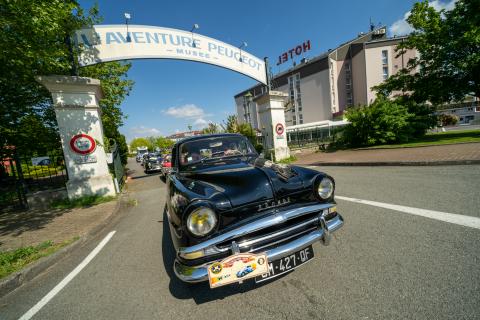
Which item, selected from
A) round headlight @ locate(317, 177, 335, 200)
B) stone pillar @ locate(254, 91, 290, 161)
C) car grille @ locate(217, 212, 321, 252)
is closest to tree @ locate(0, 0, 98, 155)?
car grille @ locate(217, 212, 321, 252)

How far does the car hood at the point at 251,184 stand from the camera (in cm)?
207

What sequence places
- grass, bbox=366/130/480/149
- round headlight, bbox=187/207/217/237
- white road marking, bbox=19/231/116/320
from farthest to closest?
grass, bbox=366/130/480/149
white road marking, bbox=19/231/116/320
round headlight, bbox=187/207/217/237

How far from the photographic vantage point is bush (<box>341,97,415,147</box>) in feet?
41.2

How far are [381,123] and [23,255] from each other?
15833mm

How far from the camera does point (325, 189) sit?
2.42 m

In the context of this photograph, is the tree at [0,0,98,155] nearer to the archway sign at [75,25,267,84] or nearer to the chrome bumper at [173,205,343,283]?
the archway sign at [75,25,267,84]

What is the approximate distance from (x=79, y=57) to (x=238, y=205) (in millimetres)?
9095

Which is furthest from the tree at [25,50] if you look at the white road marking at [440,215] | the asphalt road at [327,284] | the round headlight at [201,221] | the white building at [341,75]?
the white building at [341,75]

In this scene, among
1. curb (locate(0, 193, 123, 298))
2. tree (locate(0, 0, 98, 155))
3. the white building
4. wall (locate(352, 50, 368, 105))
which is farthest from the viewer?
wall (locate(352, 50, 368, 105))

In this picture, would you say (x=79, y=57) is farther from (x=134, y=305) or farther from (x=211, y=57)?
(x=134, y=305)

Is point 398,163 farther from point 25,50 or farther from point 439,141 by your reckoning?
point 25,50

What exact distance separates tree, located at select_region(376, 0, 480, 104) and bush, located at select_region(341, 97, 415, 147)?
2.70 meters

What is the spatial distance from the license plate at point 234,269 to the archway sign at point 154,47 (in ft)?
30.4

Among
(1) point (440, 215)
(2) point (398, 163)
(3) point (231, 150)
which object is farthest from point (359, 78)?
(3) point (231, 150)
